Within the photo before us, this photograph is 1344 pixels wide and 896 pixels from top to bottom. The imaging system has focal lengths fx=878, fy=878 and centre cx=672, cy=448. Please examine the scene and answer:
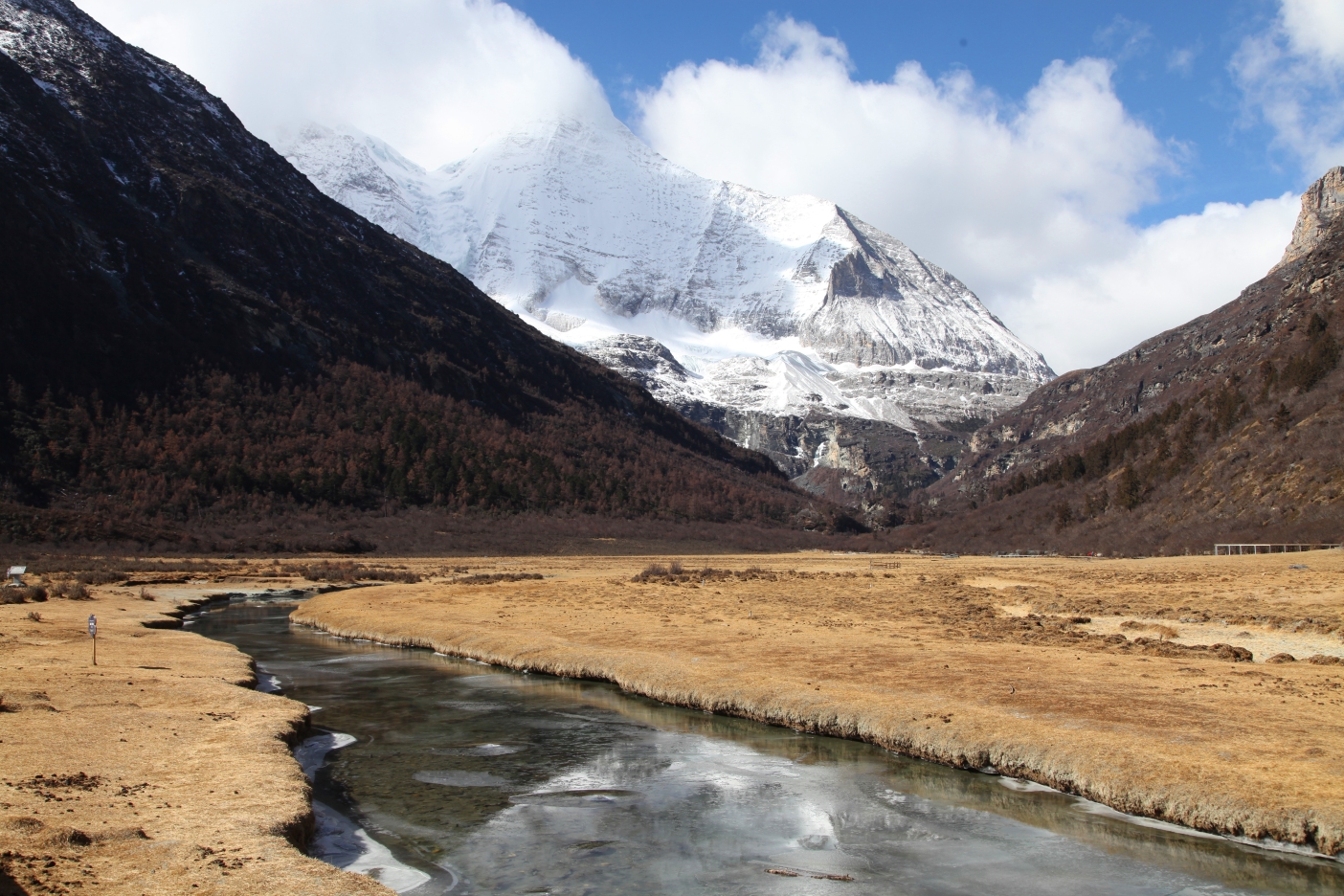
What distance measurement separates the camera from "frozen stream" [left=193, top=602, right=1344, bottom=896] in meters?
13.9

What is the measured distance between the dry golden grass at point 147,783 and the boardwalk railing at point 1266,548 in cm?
7958

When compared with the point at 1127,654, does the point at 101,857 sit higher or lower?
lower

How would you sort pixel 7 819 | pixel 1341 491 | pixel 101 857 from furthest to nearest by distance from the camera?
pixel 1341 491 → pixel 7 819 → pixel 101 857

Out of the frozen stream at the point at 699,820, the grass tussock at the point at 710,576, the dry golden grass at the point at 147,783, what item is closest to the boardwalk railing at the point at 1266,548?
the grass tussock at the point at 710,576

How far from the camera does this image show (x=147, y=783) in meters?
15.3

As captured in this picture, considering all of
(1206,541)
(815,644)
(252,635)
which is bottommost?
(252,635)

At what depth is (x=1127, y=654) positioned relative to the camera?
30.8 meters

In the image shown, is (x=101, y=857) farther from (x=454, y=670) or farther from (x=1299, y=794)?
(x=454, y=670)

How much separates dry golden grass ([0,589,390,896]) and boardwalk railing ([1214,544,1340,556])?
79.6m

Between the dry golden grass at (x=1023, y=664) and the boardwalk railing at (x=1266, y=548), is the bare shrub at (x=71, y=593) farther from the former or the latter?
the boardwalk railing at (x=1266, y=548)

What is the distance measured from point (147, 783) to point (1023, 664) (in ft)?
81.2

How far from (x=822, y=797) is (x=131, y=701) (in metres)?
17.2

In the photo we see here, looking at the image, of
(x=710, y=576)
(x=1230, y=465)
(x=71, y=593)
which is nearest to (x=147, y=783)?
(x=71, y=593)

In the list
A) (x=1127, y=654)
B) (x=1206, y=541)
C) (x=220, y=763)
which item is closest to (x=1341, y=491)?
(x=1206, y=541)
